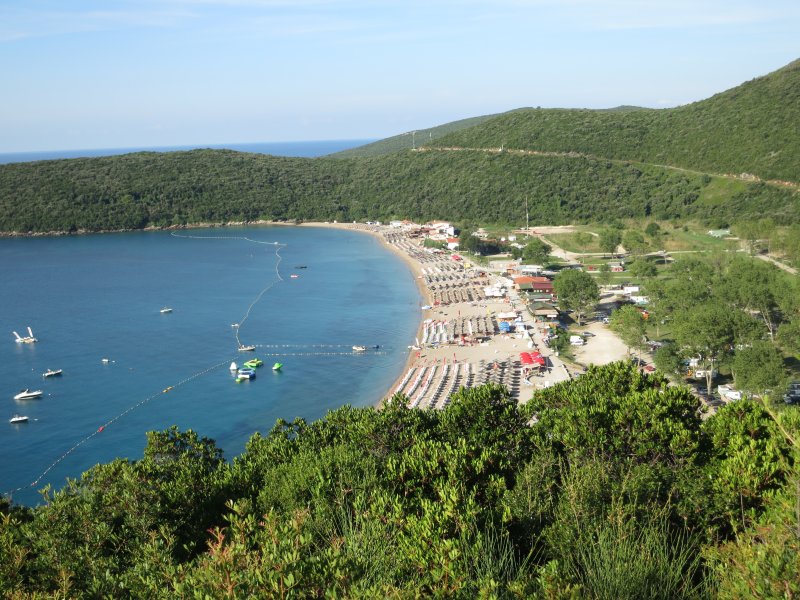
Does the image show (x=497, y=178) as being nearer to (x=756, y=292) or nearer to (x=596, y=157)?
(x=596, y=157)

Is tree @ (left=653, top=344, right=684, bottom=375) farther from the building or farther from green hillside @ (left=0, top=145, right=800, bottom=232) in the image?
green hillside @ (left=0, top=145, right=800, bottom=232)

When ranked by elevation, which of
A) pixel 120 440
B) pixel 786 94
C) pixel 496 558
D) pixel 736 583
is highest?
pixel 786 94

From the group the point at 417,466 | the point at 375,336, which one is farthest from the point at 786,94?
the point at 417,466

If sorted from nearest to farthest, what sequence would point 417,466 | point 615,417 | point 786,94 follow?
point 417,466 → point 615,417 → point 786,94

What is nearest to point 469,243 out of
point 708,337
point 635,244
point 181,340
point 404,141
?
point 635,244

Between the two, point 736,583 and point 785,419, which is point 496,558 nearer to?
point 736,583

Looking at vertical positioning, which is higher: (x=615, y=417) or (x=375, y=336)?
(x=615, y=417)

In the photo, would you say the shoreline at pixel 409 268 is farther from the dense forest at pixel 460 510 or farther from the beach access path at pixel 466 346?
the dense forest at pixel 460 510
